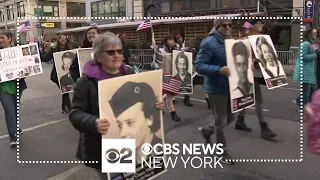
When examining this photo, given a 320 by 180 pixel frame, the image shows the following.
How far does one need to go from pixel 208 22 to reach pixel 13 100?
39.7 ft

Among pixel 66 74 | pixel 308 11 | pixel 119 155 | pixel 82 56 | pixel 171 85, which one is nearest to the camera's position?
pixel 119 155

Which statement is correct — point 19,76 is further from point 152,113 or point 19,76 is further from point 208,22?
point 208,22

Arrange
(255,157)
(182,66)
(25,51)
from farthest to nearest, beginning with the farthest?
(182,66)
(25,51)
(255,157)

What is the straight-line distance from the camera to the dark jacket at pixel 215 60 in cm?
390

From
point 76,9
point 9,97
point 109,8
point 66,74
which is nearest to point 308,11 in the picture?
point 66,74

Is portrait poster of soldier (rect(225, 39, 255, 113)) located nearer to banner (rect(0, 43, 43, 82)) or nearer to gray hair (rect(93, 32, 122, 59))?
gray hair (rect(93, 32, 122, 59))

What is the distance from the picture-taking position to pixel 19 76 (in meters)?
5.08

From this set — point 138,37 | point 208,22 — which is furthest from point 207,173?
point 138,37

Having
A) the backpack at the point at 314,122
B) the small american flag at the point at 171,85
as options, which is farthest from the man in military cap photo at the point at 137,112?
A: the small american flag at the point at 171,85

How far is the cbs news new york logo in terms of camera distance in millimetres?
2204

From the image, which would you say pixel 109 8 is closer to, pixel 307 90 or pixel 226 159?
pixel 307 90

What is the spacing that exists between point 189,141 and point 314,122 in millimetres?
3042

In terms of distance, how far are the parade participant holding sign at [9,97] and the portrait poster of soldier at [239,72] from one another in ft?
10.2

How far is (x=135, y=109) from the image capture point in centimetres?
225
